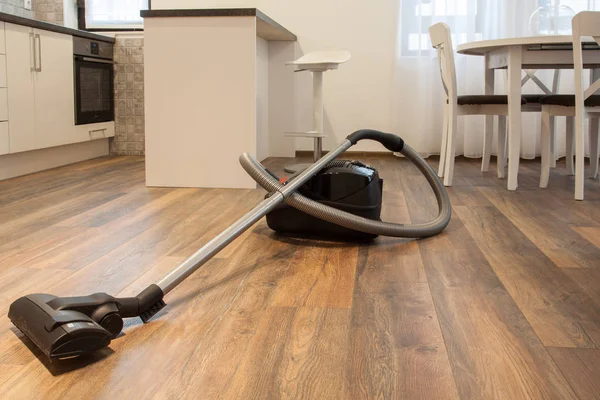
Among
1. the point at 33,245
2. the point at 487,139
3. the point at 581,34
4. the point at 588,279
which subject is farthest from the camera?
the point at 487,139

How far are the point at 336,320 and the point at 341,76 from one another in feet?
13.2

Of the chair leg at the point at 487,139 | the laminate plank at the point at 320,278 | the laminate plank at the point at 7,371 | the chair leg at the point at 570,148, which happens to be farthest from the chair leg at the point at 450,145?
the laminate plank at the point at 7,371

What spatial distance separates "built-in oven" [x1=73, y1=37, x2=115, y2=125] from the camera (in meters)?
4.73

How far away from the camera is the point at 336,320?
60.9 inches

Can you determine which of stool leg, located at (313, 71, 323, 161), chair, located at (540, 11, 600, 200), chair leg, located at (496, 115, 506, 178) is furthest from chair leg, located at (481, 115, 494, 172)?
stool leg, located at (313, 71, 323, 161)

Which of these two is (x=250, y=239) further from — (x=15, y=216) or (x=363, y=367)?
(x=363, y=367)

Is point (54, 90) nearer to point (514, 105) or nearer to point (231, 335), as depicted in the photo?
point (514, 105)

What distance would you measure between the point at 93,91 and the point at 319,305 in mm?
3778

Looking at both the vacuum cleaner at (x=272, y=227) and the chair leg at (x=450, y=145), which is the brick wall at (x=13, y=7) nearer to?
the chair leg at (x=450, y=145)

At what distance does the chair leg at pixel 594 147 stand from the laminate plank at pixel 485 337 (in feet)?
7.70

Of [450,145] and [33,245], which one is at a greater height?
[450,145]

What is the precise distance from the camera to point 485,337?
4.77 ft

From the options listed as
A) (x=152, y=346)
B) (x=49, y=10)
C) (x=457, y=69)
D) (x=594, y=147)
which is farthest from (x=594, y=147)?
(x=49, y=10)

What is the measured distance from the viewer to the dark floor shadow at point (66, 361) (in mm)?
1262
